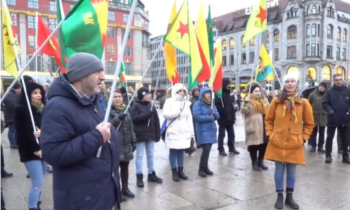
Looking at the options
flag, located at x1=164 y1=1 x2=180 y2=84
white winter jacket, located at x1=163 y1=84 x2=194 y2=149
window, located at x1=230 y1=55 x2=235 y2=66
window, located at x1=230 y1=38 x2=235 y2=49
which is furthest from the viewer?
window, located at x1=230 y1=38 x2=235 y2=49

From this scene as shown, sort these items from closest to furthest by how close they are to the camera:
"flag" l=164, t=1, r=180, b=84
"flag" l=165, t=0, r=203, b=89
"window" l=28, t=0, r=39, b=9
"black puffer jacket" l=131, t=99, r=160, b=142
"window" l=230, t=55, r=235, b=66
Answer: "black puffer jacket" l=131, t=99, r=160, b=142, "flag" l=165, t=0, r=203, b=89, "flag" l=164, t=1, r=180, b=84, "window" l=28, t=0, r=39, b=9, "window" l=230, t=55, r=235, b=66

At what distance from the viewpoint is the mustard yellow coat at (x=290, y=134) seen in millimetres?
4609

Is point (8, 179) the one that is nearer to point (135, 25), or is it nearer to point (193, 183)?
point (193, 183)

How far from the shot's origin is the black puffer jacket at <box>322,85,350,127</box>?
717 centimetres

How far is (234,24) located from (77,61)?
68.2 meters

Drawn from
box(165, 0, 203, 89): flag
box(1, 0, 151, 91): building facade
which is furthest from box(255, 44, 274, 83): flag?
box(1, 0, 151, 91): building facade

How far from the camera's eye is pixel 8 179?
6.00m

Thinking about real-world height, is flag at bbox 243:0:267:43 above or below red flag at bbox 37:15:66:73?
above

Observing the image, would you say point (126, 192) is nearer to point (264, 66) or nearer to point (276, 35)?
point (264, 66)

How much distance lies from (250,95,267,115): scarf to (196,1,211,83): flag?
119 centimetres

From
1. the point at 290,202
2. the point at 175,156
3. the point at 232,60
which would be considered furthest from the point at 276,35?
the point at 290,202

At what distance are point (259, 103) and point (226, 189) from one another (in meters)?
2.24

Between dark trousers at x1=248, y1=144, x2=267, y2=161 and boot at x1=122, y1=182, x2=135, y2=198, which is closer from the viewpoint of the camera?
boot at x1=122, y1=182, x2=135, y2=198

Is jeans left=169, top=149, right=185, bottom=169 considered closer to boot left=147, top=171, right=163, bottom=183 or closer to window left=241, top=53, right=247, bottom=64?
boot left=147, top=171, right=163, bottom=183
